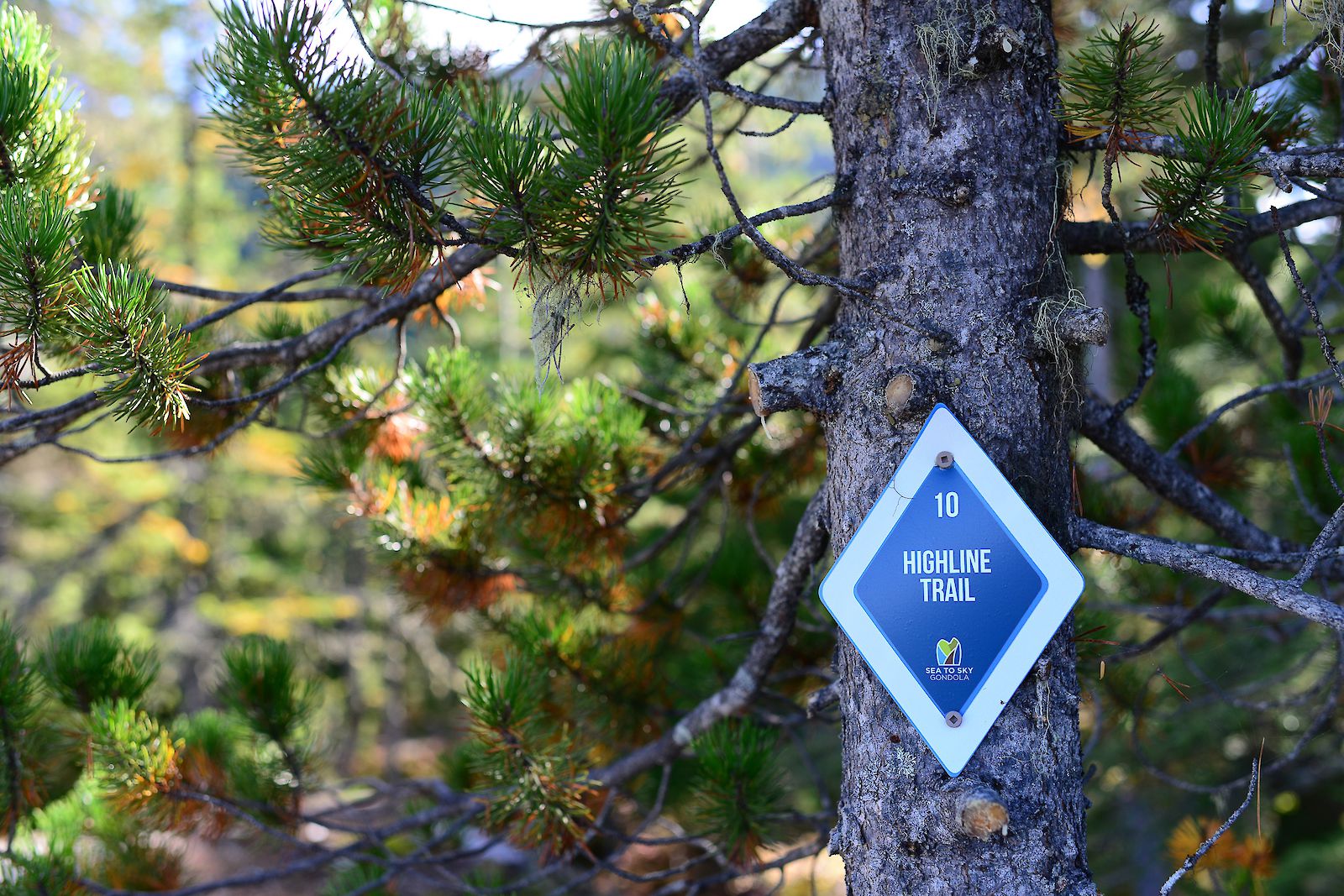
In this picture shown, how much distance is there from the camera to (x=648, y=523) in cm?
668

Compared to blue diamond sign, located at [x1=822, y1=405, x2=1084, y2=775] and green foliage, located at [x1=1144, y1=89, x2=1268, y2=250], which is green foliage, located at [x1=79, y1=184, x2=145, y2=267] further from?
green foliage, located at [x1=1144, y1=89, x2=1268, y2=250]

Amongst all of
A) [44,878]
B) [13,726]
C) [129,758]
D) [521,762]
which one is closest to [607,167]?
[521,762]

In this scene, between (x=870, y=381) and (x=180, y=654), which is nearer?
(x=870, y=381)

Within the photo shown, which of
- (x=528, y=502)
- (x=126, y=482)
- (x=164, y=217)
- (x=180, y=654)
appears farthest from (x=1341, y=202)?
(x=180, y=654)

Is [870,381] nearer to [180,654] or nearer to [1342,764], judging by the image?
[1342,764]

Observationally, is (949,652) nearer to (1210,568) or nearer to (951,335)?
(1210,568)

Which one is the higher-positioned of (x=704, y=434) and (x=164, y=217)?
(x=164, y=217)

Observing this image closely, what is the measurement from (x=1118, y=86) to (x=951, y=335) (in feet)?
1.50

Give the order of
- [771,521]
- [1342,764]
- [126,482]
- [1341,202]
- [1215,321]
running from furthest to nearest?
[126,482], [771,521], [1342,764], [1215,321], [1341,202]

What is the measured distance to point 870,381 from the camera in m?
1.40

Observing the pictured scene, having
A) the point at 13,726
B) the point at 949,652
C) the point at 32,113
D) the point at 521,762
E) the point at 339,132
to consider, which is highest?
the point at 32,113

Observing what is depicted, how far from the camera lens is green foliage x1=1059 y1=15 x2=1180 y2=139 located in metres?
1.31

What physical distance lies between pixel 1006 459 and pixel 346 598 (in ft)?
29.6

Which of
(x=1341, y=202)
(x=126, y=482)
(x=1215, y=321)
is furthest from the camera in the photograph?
(x=126, y=482)
